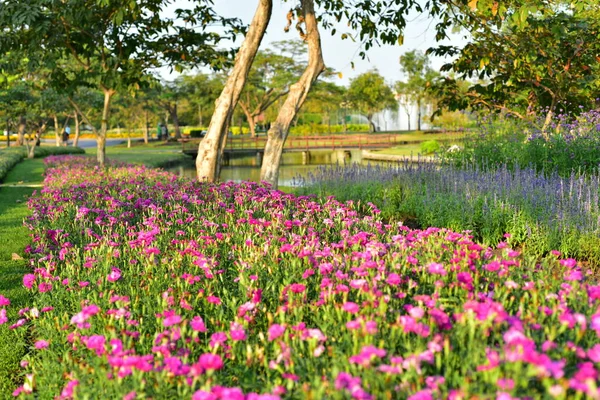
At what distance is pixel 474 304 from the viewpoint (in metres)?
2.85

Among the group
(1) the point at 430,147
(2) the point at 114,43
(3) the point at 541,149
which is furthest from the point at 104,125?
(1) the point at 430,147

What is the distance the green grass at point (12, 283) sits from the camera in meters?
4.43

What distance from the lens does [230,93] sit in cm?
1262

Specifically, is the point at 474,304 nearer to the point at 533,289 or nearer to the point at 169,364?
the point at 533,289

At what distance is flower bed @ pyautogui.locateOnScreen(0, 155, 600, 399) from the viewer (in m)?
2.61

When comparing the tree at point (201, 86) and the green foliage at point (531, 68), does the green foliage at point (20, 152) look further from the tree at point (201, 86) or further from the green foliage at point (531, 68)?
the tree at point (201, 86)

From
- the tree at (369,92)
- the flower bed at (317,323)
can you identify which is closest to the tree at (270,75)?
the tree at (369,92)

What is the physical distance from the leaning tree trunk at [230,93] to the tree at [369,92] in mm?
61804

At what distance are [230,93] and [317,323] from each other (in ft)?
32.1

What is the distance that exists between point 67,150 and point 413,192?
116 feet

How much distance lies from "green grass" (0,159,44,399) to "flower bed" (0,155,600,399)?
0.17 meters

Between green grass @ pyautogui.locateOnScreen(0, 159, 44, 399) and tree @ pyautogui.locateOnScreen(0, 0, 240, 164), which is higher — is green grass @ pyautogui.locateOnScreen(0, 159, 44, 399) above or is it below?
below

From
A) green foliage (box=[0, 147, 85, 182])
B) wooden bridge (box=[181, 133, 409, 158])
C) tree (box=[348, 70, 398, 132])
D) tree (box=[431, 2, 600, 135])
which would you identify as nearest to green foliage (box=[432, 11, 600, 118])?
tree (box=[431, 2, 600, 135])

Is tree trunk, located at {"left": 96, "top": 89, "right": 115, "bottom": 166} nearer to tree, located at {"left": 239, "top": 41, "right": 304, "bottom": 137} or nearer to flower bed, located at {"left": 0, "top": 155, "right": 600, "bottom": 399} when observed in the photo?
flower bed, located at {"left": 0, "top": 155, "right": 600, "bottom": 399}
